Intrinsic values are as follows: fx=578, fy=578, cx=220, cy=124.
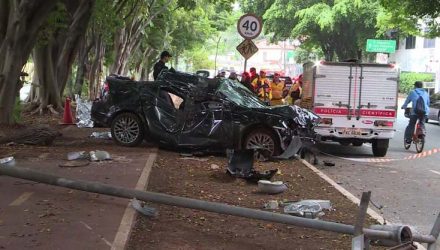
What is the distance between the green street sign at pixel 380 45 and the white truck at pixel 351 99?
2747 cm

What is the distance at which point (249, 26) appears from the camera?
14.1 m

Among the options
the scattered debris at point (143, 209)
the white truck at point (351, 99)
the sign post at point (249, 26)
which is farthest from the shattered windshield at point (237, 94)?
the scattered debris at point (143, 209)

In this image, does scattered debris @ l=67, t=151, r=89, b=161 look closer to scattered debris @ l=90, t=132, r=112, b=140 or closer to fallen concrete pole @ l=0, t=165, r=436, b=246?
fallen concrete pole @ l=0, t=165, r=436, b=246

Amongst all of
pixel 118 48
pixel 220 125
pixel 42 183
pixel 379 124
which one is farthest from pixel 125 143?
pixel 118 48

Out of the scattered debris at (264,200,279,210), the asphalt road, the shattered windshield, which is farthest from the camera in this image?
the shattered windshield

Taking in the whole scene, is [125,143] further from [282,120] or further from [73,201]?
[73,201]

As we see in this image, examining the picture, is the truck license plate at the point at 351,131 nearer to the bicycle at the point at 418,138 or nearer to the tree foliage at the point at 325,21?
the bicycle at the point at 418,138

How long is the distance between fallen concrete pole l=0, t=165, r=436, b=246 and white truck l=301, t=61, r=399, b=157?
7.90 meters

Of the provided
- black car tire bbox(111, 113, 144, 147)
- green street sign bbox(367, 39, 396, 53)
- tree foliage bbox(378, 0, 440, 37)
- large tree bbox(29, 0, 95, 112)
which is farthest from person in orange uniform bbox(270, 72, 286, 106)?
green street sign bbox(367, 39, 396, 53)

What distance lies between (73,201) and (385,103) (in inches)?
348

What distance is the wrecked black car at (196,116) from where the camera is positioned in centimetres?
1114

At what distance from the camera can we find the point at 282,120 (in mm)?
11117

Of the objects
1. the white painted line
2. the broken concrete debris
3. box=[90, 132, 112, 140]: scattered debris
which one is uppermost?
the white painted line

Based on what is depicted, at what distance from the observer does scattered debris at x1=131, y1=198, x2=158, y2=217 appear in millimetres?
6317
